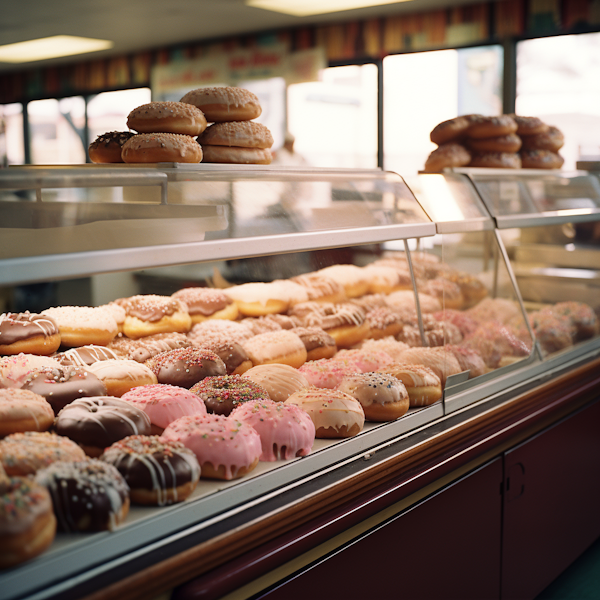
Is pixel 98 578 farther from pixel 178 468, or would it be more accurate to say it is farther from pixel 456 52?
pixel 456 52

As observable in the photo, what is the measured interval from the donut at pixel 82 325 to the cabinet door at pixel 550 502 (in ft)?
4.57

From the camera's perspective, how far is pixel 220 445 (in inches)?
55.0

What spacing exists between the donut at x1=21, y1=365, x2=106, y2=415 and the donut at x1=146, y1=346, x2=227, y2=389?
220mm

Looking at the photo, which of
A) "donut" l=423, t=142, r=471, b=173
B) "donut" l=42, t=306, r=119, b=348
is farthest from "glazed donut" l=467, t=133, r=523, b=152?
"donut" l=42, t=306, r=119, b=348

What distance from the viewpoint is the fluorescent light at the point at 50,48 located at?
7582 millimetres

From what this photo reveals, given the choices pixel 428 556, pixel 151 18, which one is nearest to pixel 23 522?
pixel 428 556

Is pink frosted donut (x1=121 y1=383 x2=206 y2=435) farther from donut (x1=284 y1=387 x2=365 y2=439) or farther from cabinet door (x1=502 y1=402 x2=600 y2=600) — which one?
cabinet door (x1=502 y1=402 x2=600 y2=600)

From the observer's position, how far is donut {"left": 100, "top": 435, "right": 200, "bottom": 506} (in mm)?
1255

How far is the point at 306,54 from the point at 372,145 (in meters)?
1.23

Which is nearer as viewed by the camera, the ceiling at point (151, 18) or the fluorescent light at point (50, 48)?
the ceiling at point (151, 18)

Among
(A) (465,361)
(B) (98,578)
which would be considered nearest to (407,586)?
(A) (465,361)

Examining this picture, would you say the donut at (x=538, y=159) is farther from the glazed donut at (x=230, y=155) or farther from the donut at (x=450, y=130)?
the glazed donut at (x=230, y=155)

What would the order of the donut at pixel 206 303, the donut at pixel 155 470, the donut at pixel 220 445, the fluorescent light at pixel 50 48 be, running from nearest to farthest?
1. the donut at pixel 155 470
2. the donut at pixel 220 445
3. the donut at pixel 206 303
4. the fluorescent light at pixel 50 48

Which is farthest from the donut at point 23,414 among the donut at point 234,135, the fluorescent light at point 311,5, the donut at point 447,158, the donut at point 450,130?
the fluorescent light at point 311,5
